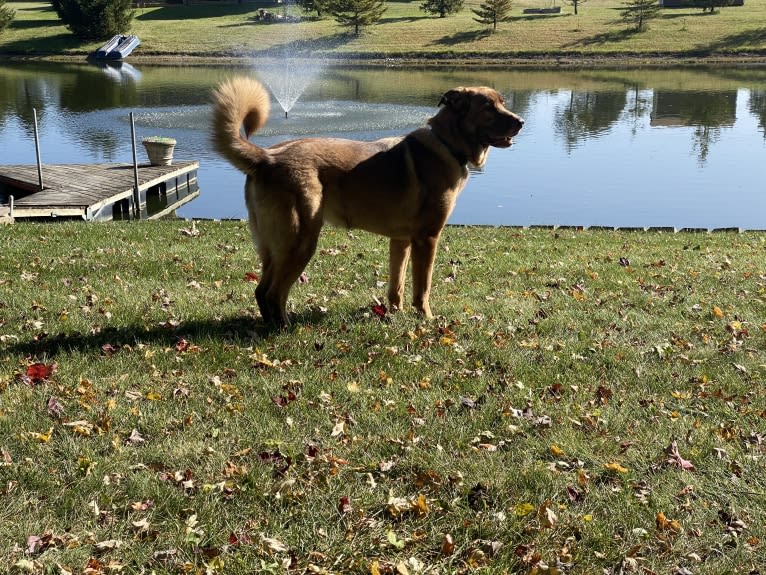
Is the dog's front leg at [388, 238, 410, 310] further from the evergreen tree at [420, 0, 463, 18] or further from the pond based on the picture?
the evergreen tree at [420, 0, 463, 18]

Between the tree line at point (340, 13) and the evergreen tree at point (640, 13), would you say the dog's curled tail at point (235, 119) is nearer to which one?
the tree line at point (340, 13)

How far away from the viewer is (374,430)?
4.27 m

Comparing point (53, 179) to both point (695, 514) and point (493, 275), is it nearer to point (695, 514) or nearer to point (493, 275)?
point (493, 275)

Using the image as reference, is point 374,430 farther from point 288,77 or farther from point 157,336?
point 288,77

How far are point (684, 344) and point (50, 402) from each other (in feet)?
15.0

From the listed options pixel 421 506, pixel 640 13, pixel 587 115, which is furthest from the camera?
pixel 640 13

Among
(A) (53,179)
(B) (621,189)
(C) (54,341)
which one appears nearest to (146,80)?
(A) (53,179)

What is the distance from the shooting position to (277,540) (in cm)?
325

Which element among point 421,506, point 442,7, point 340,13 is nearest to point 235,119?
point 421,506

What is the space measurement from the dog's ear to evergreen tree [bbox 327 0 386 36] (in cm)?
6799

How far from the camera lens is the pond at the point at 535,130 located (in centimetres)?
1903

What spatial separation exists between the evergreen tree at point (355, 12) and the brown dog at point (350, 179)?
6806 centimetres

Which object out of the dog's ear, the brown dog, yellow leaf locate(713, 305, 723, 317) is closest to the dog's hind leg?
the brown dog

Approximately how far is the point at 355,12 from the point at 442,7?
11.7 m
